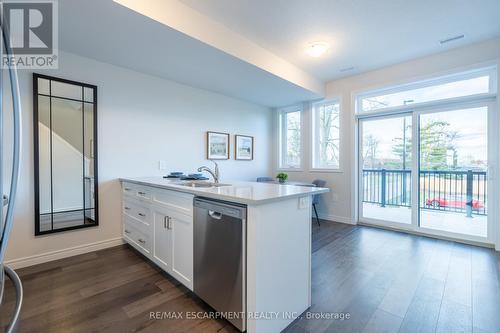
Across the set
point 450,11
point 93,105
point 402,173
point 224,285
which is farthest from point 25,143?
point 402,173

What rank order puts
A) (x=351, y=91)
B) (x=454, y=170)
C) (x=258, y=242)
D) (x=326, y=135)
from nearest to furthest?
(x=258, y=242) → (x=454, y=170) → (x=351, y=91) → (x=326, y=135)

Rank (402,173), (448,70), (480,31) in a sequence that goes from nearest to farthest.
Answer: (480,31) < (448,70) < (402,173)

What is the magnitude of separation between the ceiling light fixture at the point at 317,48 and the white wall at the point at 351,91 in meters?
1.32

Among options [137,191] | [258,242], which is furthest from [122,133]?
[258,242]

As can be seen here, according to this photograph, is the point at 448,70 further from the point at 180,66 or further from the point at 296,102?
the point at 180,66

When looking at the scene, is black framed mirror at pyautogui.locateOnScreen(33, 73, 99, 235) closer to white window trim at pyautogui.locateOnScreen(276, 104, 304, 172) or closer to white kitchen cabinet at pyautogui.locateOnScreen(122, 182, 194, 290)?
white kitchen cabinet at pyautogui.locateOnScreen(122, 182, 194, 290)

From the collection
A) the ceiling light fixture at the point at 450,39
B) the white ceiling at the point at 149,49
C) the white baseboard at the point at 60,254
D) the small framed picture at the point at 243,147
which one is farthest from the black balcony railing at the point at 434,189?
the white baseboard at the point at 60,254

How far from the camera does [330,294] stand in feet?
6.39

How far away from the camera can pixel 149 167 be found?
331 cm

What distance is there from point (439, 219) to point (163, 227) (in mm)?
3940

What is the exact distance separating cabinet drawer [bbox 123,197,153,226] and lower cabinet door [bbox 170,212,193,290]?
0.54 m

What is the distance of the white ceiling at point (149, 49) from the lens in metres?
1.97

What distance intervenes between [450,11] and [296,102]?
8.82 ft

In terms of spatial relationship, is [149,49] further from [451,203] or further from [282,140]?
[451,203]
